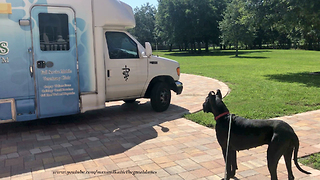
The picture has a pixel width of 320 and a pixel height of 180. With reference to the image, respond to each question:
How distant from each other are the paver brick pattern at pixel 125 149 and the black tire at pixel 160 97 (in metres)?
0.24

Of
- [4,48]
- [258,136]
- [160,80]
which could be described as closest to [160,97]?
[160,80]

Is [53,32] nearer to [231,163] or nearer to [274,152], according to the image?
[231,163]

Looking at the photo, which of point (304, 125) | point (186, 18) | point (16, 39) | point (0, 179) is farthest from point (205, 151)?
point (186, 18)

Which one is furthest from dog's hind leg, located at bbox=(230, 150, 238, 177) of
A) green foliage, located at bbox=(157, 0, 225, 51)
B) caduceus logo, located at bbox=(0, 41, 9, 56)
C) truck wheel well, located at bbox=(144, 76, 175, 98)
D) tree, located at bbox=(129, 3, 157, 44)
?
tree, located at bbox=(129, 3, 157, 44)

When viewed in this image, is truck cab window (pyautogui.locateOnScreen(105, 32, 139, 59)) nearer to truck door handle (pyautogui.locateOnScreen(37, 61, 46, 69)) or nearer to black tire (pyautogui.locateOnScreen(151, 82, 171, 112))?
black tire (pyautogui.locateOnScreen(151, 82, 171, 112))

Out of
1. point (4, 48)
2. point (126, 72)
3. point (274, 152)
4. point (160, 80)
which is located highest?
point (4, 48)

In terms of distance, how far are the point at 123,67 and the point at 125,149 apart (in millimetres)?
2595

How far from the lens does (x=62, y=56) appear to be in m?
6.25

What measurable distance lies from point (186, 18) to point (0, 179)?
158ft

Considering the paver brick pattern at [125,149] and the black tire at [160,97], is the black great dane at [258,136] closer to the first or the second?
the paver brick pattern at [125,149]

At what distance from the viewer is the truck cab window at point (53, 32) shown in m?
6.05

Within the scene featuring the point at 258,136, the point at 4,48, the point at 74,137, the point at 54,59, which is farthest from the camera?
the point at 54,59

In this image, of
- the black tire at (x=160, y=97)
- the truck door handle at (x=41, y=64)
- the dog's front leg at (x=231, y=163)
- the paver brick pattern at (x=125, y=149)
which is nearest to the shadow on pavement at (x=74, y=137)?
the paver brick pattern at (x=125, y=149)

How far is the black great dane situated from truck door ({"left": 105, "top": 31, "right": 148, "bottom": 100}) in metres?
3.82
